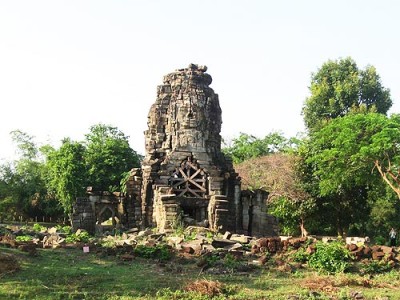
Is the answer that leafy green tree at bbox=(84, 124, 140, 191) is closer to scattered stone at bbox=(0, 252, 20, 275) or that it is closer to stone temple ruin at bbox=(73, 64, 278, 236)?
stone temple ruin at bbox=(73, 64, 278, 236)

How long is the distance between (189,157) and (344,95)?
20.1 m

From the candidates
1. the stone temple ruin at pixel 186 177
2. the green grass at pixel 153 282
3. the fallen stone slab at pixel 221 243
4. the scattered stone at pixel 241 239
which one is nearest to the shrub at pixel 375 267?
the green grass at pixel 153 282

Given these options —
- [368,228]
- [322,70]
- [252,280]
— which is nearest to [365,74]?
[322,70]

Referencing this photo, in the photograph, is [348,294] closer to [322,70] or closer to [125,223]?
[125,223]

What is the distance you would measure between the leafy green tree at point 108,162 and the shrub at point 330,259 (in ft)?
90.9

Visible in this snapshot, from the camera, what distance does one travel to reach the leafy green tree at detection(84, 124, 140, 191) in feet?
141

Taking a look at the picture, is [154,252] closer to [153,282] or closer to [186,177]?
[153,282]

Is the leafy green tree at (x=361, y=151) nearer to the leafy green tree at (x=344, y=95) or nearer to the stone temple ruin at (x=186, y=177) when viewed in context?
the stone temple ruin at (x=186, y=177)

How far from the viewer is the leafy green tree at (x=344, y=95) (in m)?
41.8

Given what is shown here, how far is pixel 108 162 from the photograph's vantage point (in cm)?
4362

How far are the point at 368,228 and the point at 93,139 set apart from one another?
84.2ft

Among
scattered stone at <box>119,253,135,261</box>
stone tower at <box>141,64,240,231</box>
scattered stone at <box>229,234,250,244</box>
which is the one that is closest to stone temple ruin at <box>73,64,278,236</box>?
stone tower at <box>141,64,240,231</box>

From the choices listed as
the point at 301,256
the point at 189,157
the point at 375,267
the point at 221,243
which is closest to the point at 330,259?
the point at 301,256

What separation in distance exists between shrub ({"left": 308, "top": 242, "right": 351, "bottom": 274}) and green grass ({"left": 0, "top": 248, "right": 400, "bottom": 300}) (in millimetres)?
464
